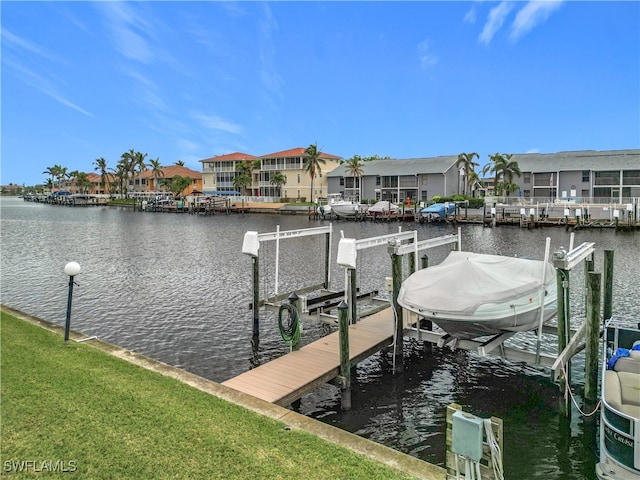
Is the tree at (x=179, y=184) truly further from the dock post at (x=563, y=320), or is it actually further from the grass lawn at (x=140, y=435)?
the dock post at (x=563, y=320)

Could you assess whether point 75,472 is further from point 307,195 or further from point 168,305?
point 307,195

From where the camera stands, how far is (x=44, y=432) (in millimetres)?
6656

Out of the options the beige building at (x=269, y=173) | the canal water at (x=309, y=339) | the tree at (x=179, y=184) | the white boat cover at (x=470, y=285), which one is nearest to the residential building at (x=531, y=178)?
the beige building at (x=269, y=173)

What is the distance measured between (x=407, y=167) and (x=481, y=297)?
81.2 meters

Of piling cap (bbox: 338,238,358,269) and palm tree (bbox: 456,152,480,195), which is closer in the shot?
piling cap (bbox: 338,238,358,269)

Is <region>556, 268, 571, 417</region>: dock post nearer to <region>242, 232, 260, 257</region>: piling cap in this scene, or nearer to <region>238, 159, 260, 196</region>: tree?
<region>242, 232, 260, 257</region>: piling cap

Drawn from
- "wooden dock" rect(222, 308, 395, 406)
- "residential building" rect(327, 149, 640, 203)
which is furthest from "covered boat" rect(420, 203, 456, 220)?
"wooden dock" rect(222, 308, 395, 406)

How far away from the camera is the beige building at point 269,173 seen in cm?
10738

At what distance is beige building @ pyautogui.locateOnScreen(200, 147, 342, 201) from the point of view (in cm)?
10738

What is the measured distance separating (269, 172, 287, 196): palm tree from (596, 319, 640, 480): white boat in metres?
101

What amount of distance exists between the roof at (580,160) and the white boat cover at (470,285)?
232ft

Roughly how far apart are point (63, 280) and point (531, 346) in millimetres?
22934

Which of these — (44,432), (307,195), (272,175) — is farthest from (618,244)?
(272,175)

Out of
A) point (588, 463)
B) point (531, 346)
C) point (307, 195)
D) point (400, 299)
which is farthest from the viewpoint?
point (307, 195)
